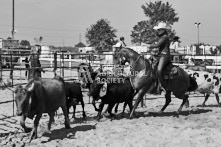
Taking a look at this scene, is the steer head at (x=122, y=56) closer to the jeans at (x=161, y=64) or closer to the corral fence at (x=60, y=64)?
the jeans at (x=161, y=64)

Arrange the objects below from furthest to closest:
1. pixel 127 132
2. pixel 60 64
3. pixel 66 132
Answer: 1. pixel 60 64
2. pixel 66 132
3. pixel 127 132

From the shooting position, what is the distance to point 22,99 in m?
6.27

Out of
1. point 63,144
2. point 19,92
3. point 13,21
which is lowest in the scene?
point 63,144

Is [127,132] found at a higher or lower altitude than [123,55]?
lower

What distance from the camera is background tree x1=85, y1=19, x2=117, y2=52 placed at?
1491 inches

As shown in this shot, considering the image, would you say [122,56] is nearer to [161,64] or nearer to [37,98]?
[161,64]

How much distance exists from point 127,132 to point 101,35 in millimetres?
32719

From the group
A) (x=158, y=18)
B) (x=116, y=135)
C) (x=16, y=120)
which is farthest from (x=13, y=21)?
(x=116, y=135)

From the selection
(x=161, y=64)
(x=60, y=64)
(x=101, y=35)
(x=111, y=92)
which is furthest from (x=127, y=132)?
(x=101, y=35)

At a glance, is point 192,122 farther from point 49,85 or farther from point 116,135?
point 49,85

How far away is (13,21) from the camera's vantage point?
127ft

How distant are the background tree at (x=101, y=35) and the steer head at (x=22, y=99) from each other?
30986 millimetres

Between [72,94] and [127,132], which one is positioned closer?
[127,132]

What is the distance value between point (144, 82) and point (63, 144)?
324 cm
